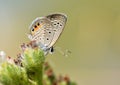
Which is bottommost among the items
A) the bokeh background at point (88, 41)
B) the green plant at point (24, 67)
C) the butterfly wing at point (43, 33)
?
the bokeh background at point (88, 41)

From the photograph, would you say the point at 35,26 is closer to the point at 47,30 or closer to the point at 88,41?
the point at 47,30

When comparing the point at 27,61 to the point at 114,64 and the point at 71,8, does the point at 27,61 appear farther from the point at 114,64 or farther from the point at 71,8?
the point at 71,8

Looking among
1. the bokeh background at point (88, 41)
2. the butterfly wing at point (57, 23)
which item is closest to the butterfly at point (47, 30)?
the butterfly wing at point (57, 23)

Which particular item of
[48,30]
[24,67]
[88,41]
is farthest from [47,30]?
[88,41]

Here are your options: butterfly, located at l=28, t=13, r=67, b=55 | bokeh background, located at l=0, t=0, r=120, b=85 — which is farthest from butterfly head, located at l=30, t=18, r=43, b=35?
bokeh background, located at l=0, t=0, r=120, b=85

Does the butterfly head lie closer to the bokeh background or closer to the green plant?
the green plant

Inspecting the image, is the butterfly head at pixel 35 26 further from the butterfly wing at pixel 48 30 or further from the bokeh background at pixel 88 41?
the bokeh background at pixel 88 41
